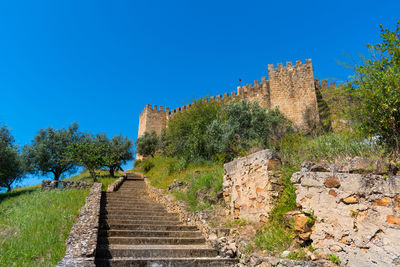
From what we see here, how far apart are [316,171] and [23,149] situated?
81.8 ft

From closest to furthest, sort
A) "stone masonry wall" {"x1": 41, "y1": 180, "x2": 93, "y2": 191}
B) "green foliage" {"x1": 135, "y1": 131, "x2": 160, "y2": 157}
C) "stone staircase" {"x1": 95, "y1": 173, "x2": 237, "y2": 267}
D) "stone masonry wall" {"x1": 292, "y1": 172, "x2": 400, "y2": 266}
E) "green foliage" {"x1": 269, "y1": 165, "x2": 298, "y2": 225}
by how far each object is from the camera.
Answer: "stone masonry wall" {"x1": 292, "y1": 172, "x2": 400, "y2": 266} → "green foliage" {"x1": 269, "y1": 165, "x2": 298, "y2": 225} → "stone staircase" {"x1": 95, "y1": 173, "x2": 237, "y2": 267} → "stone masonry wall" {"x1": 41, "y1": 180, "x2": 93, "y2": 191} → "green foliage" {"x1": 135, "y1": 131, "x2": 160, "y2": 157}

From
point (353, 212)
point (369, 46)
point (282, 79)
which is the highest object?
point (282, 79)

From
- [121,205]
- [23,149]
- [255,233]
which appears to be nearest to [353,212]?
[255,233]

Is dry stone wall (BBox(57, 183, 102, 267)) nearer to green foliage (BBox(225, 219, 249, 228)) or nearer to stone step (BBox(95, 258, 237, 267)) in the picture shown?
stone step (BBox(95, 258, 237, 267))

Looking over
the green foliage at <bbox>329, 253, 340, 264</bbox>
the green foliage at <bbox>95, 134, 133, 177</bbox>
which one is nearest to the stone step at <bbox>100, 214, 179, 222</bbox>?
the green foliage at <bbox>329, 253, 340, 264</bbox>

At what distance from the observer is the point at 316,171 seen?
5.10 metres

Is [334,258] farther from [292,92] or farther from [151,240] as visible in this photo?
[292,92]

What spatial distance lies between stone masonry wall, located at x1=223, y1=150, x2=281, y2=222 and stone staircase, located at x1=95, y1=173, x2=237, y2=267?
3.97 ft

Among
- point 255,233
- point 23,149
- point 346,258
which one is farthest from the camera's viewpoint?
point 23,149

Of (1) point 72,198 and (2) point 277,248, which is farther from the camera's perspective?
(1) point 72,198

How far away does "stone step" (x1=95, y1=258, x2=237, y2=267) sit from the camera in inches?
212

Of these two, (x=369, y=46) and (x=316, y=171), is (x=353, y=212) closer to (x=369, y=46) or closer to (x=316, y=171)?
(x=316, y=171)

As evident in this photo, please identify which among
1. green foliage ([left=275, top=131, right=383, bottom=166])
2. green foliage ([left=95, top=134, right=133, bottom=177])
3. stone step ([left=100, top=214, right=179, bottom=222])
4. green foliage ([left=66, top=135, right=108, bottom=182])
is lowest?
stone step ([left=100, top=214, right=179, bottom=222])

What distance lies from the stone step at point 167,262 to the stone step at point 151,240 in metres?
1.32
